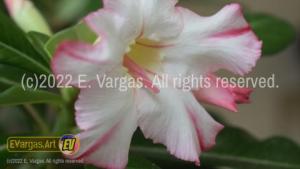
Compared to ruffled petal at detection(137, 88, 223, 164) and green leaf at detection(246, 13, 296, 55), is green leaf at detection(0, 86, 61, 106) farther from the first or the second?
green leaf at detection(246, 13, 296, 55)

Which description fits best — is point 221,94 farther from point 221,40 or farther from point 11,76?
point 11,76

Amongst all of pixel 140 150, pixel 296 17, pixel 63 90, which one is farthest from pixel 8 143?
pixel 296 17

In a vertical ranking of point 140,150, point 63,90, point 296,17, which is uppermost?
point 63,90

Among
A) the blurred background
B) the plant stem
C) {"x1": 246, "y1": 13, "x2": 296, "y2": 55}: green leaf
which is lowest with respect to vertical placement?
the blurred background

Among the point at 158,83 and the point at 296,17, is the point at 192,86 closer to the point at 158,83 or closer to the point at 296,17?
the point at 158,83

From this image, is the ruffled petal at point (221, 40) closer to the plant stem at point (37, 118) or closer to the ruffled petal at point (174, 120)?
the ruffled petal at point (174, 120)

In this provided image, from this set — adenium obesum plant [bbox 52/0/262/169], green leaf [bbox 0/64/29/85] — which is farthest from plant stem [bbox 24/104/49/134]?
adenium obesum plant [bbox 52/0/262/169]

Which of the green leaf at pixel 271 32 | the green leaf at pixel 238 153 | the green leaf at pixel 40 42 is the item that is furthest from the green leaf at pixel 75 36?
the green leaf at pixel 271 32
